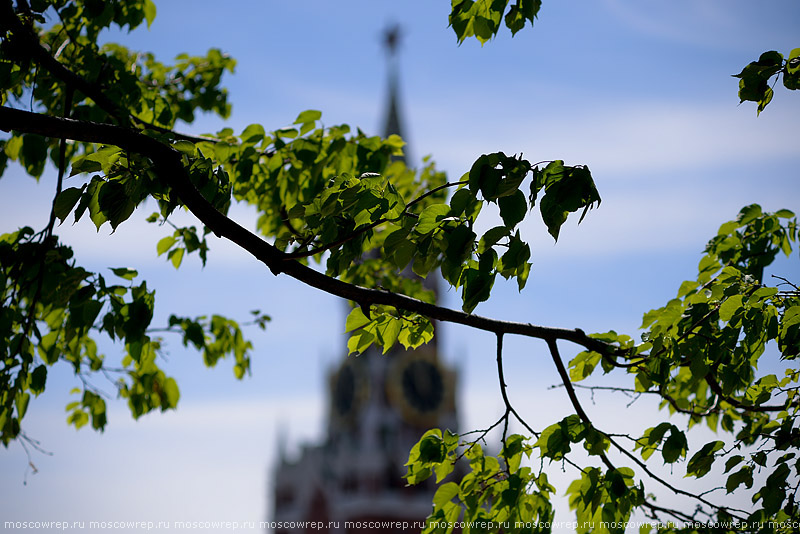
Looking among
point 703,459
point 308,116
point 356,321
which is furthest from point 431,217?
point 308,116

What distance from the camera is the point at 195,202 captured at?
2713 mm

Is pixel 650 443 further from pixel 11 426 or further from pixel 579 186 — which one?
pixel 11 426

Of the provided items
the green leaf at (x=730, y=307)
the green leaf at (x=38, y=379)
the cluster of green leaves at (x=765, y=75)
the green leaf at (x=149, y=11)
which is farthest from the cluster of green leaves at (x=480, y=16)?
the green leaf at (x=38, y=379)

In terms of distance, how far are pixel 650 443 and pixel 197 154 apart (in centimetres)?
213

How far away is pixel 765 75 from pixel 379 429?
116ft

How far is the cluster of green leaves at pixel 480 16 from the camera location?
3.30 meters

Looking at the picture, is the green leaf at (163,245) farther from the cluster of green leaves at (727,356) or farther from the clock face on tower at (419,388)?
the clock face on tower at (419,388)

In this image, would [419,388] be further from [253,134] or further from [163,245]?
[253,134]

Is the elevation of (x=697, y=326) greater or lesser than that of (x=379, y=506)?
greater

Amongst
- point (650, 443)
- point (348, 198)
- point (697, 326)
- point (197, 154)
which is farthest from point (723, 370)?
point (197, 154)

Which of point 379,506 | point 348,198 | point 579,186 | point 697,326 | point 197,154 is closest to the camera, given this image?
point 579,186

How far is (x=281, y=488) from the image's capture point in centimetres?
4147

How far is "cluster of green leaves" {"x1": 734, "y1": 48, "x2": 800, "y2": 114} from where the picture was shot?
9.64 feet

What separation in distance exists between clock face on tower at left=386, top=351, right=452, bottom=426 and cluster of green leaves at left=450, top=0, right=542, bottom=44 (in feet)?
113
